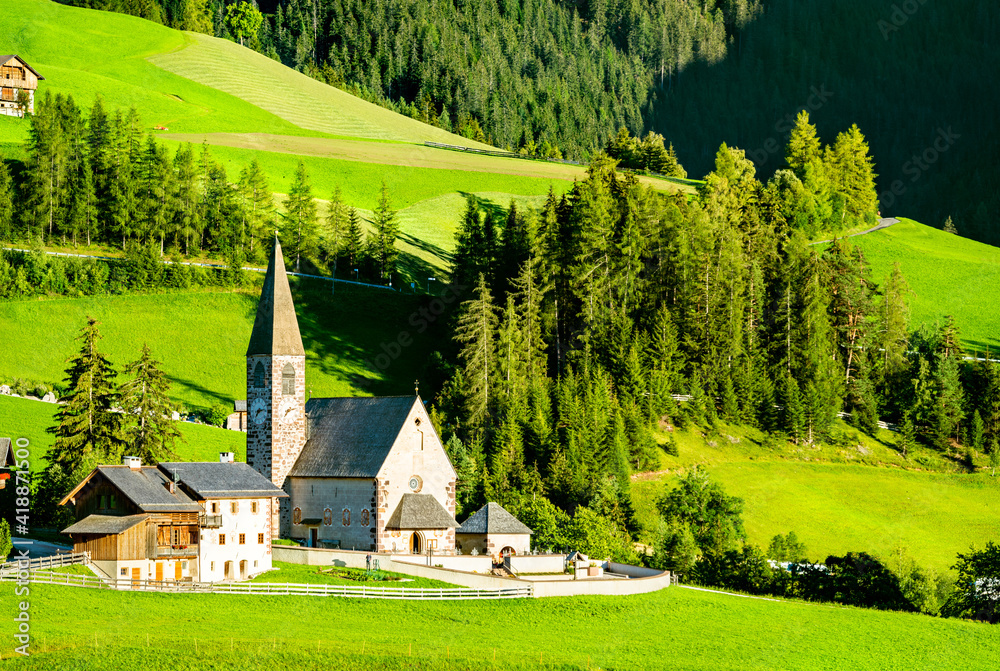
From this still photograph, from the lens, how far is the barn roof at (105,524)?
177ft

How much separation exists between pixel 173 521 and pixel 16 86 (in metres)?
102

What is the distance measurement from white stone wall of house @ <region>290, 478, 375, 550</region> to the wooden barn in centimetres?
9111

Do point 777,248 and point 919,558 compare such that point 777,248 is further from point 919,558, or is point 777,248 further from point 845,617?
point 845,617

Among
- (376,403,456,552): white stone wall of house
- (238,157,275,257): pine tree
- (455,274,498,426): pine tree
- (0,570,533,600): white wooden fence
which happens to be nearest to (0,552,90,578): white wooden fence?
(0,570,533,600): white wooden fence

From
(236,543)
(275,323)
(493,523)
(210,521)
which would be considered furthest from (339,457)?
(210,521)

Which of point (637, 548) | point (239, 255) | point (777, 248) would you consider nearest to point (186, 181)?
point (239, 255)

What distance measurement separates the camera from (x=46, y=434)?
77.2 metres

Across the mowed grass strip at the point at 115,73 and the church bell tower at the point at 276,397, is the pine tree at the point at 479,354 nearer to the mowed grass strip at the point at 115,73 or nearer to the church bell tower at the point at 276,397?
the church bell tower at the point at 276,397

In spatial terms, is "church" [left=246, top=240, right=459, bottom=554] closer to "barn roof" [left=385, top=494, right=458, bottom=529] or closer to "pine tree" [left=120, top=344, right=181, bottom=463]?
"barn roof" [left=385, top=494, right=458, bottom=529]

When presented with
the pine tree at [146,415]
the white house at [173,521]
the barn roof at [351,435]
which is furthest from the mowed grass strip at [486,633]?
the pine tree at [146,415]

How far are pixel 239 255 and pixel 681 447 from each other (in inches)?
1918

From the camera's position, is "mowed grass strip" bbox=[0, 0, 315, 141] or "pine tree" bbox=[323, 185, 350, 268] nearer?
"pine tree" bbox=[323, 185, 350, 268]

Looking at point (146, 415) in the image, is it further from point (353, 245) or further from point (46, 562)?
point (353, 245)

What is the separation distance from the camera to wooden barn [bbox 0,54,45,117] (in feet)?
457
